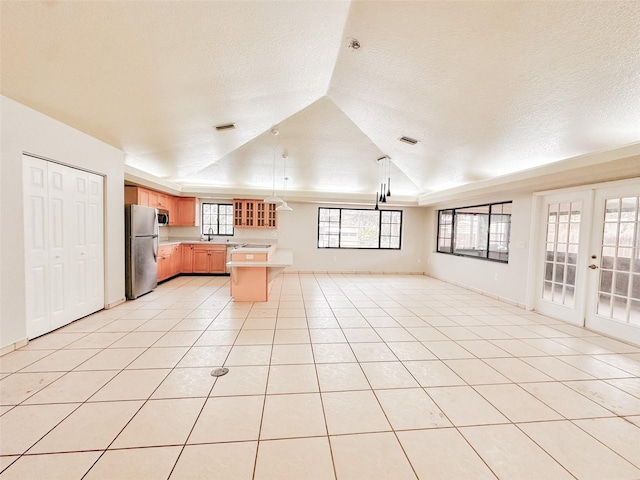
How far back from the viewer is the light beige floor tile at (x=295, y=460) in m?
1.40

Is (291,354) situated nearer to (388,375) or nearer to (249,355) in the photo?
(249,355)

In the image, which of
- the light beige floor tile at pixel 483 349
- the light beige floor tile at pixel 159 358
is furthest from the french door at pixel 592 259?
the light beige floor tile at pixel 159 358

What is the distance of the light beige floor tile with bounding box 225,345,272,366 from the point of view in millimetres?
2557

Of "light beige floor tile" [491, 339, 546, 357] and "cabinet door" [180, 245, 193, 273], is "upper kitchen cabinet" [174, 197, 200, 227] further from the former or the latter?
"light beige floor tile" [491, 339, 546, 357]

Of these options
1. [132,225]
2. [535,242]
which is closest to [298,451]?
[132,225]

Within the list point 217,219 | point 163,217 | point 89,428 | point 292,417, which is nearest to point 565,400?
point 292,417

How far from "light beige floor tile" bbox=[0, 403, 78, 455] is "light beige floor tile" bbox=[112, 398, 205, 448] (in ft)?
1.65

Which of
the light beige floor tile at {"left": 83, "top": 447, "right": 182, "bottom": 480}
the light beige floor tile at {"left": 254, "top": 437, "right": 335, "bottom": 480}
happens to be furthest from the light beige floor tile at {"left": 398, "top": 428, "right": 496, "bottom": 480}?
the light beige floor tile at {"left": 83, "top": 447, "right": 182, "bottom": 480}

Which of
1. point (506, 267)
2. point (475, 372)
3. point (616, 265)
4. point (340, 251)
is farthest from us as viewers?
point (340, 251)

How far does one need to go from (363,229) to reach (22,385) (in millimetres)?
7228

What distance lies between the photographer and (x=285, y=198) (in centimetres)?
695

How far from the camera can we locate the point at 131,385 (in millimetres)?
2146

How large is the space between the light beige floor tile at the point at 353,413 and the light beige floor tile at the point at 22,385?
2.26 meters

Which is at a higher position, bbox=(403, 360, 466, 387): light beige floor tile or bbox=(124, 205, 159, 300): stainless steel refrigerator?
bbox=(124, 205, 159, 300): stainless steel refrigerator
